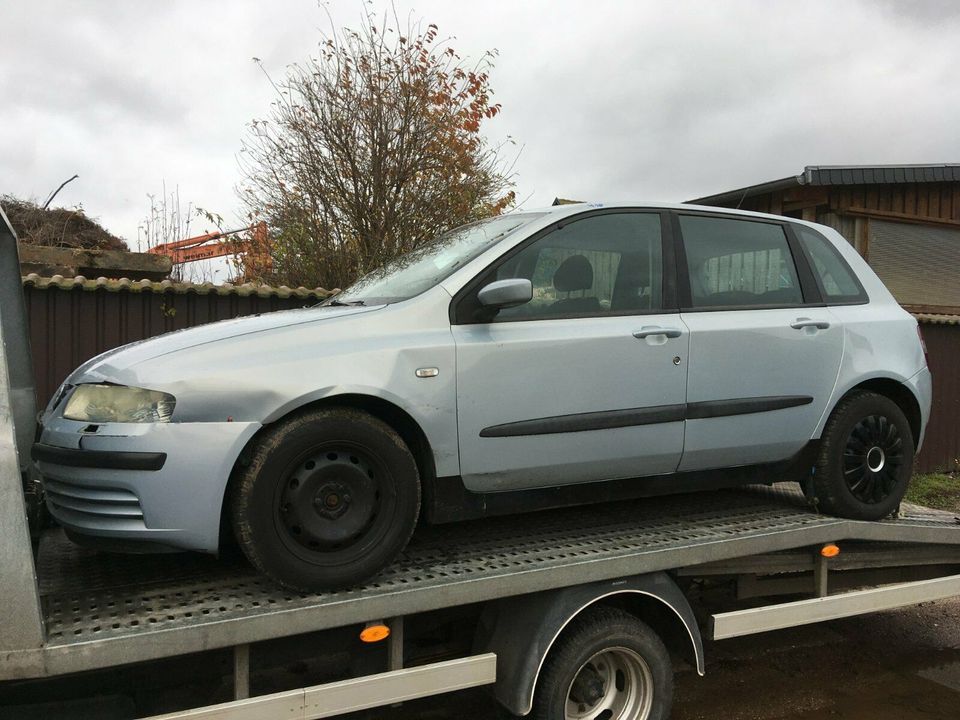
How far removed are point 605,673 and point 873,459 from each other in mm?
1785

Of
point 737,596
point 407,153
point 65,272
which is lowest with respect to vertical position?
point 737,596

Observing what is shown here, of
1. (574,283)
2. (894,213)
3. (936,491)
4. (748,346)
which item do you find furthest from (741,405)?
(894,213)

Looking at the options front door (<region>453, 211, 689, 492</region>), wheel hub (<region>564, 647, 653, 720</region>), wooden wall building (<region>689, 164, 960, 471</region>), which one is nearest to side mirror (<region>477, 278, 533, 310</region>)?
front door (<region>453, 211, 689, 492</region>)

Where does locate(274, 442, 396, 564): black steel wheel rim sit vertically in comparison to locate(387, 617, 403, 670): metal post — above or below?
above

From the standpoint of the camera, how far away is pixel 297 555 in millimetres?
2490

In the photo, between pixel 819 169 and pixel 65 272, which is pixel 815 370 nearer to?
pixel 65 272

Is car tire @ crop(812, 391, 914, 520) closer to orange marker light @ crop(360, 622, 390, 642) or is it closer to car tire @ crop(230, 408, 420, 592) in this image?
car tire @ crop(230, 408, 420, 592)

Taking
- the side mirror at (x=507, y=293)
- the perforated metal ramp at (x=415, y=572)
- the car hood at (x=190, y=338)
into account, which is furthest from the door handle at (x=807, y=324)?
the car hood at (x=190, y=338)

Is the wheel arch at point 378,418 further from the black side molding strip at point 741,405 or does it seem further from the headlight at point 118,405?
the black side molding strip at point 741,405

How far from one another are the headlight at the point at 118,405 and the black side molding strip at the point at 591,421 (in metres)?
1.14

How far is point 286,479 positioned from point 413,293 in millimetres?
929

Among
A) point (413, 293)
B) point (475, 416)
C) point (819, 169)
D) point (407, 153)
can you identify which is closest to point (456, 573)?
point (475, 416)

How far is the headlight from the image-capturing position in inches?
95.6

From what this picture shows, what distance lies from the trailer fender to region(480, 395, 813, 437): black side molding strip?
629 mm
